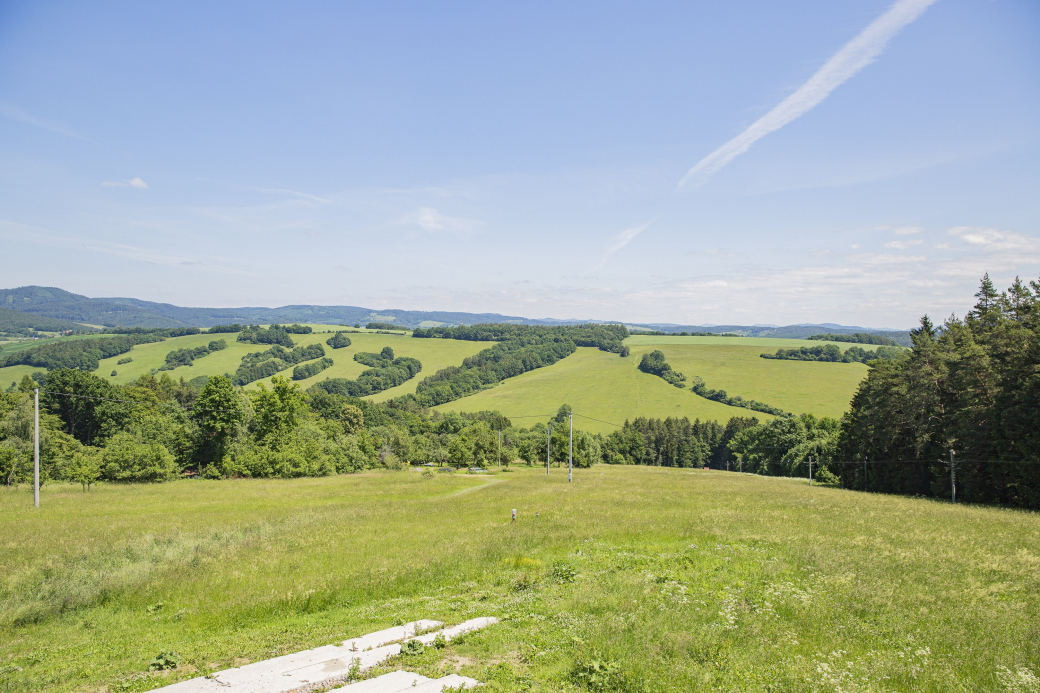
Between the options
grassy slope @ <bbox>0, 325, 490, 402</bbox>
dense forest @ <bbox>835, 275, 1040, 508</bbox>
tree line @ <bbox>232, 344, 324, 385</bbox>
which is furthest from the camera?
tree line @ <bbox>232, 344, 324, 385</bbox>

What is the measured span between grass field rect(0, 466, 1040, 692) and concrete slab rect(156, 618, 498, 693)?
26.8 inches

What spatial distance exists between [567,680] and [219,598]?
1115 cm

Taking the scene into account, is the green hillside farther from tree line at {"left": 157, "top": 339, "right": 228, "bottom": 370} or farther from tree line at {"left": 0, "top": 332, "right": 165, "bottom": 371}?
tree line at {"left": 0, "top": 332, "right": 165, "bottom": 371}

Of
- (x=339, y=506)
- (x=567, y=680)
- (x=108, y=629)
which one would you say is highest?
(x=567, y=680)

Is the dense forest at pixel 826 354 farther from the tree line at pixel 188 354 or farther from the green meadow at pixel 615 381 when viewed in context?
the tree line at pixel 188 354

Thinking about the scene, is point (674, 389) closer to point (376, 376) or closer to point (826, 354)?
point (826, 354)

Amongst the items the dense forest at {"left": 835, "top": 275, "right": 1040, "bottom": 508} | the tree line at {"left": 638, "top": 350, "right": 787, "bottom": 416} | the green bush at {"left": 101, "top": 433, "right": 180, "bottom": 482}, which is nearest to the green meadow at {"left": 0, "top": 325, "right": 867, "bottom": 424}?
the tree line at {"left": 638, "top": 350, "right": 787, "bottom": 416}

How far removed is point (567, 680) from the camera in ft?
27.5

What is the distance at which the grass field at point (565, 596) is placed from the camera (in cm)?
899

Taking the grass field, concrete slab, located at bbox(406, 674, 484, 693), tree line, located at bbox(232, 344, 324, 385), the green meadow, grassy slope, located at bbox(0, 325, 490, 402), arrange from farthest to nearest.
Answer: tree line, located at bbox(232, 344, 324, 385), grassy slope, located at bbox(0, 325, 490, 402), the green meadow, the grass field, concrete slab, located at bbox(406, 674, 484, 693)

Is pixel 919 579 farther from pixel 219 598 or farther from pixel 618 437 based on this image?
pixel 618 437

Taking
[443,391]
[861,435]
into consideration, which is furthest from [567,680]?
[443,391]

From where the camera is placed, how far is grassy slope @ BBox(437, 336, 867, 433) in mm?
137500

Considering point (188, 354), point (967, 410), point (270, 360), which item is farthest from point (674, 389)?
point (188, 354)
